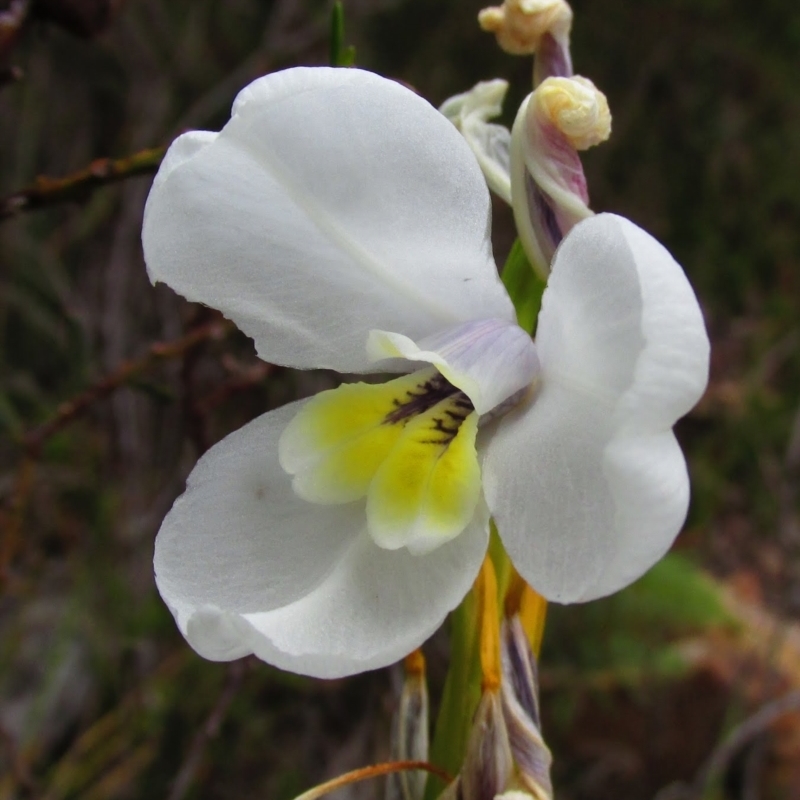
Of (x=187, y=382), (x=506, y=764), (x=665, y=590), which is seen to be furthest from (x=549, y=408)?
(x=665, y=590)

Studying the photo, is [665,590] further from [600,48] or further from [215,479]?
[600,48]

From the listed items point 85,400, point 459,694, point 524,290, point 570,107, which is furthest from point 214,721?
point 570,107

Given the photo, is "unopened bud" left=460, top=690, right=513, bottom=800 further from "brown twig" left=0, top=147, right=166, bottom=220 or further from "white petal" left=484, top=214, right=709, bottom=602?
"brown twig" left=0, top=147, right=166, bottom=220

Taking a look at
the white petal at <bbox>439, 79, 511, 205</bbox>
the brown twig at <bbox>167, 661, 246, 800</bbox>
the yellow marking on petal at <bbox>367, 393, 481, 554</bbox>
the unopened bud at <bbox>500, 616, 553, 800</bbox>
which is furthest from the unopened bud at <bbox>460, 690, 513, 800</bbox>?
the brown twig at <bbox>167, 661, 246, 800</bbox>

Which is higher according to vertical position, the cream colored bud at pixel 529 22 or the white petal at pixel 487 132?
the cream colored bud at pixel 529 22

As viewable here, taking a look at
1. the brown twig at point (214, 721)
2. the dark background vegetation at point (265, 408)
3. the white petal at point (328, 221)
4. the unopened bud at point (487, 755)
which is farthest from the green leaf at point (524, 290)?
the brown twig at point (214, 721)

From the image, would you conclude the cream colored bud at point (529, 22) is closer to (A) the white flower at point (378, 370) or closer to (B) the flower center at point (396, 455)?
(A) the white flower at point (378, 370)
